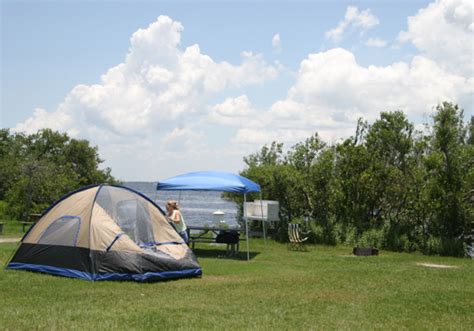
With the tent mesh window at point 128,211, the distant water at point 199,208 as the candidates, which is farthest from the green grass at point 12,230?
the tent mesh window at point 128,211

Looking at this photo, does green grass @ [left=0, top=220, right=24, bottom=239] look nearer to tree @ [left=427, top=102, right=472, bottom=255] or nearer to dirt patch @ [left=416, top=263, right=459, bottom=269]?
dirt patch @ [left=416, top=263, right=459, bottom=269]

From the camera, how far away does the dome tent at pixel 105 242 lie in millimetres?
9688

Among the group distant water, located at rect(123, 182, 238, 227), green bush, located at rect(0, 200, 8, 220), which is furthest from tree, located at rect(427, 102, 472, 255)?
green bush, located at rect(0, 200, 8, 220)

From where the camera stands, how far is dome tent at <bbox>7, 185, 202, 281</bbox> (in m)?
9.69

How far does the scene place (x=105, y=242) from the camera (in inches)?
387

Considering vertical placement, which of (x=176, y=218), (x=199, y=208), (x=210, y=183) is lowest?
(x=176, y=218)

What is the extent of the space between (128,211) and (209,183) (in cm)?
327

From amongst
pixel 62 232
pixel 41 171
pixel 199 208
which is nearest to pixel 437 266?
pixel 62 232

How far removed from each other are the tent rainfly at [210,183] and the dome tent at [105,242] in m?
2.50

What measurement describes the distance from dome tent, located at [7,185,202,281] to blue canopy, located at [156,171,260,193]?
8.21ft

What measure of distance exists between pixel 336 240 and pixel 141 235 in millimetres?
8209

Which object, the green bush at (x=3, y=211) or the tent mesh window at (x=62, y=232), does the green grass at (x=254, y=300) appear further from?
the green bush at (x=3, y=211)

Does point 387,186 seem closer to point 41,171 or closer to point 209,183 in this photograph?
point 209,183

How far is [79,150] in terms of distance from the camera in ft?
120
